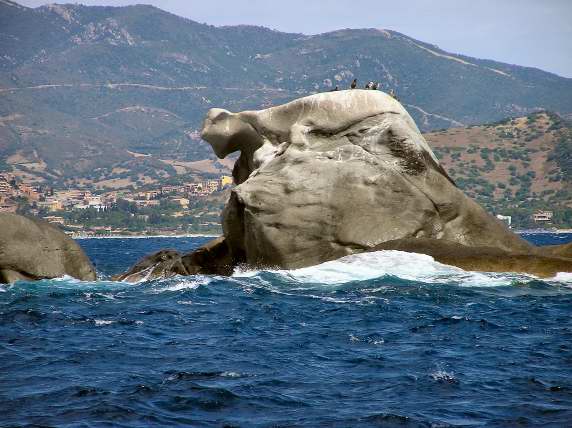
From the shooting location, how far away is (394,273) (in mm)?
30625

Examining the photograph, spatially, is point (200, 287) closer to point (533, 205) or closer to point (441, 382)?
point (441, 382)

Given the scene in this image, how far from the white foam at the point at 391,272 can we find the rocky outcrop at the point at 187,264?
12.0 ft

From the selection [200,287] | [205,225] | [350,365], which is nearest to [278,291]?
[200,287]

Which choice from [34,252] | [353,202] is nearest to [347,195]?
[353,202]

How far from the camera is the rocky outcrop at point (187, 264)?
118ft

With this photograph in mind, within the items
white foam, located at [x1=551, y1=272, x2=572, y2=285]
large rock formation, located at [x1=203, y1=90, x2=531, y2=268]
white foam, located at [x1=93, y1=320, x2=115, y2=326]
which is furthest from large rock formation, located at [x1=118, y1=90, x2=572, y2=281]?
white foam, located at [x1=93, y1=320, x2=115, y2=326]

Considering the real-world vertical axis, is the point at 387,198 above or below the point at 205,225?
above

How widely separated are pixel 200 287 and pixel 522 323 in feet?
35.7

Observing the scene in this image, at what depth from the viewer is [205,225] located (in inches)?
7264

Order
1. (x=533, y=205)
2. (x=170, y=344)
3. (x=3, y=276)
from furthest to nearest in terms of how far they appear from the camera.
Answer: (x=533, y=205) < (x=3, y=276) < (x=170, y=344)

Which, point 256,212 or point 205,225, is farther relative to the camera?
point 205,225

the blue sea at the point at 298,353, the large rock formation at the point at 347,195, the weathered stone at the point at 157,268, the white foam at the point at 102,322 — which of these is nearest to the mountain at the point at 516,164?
the weathered stone at the point at 157,268

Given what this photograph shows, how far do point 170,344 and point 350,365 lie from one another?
13.1 feet

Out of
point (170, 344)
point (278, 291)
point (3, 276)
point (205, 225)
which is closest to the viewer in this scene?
point (170, 344)
